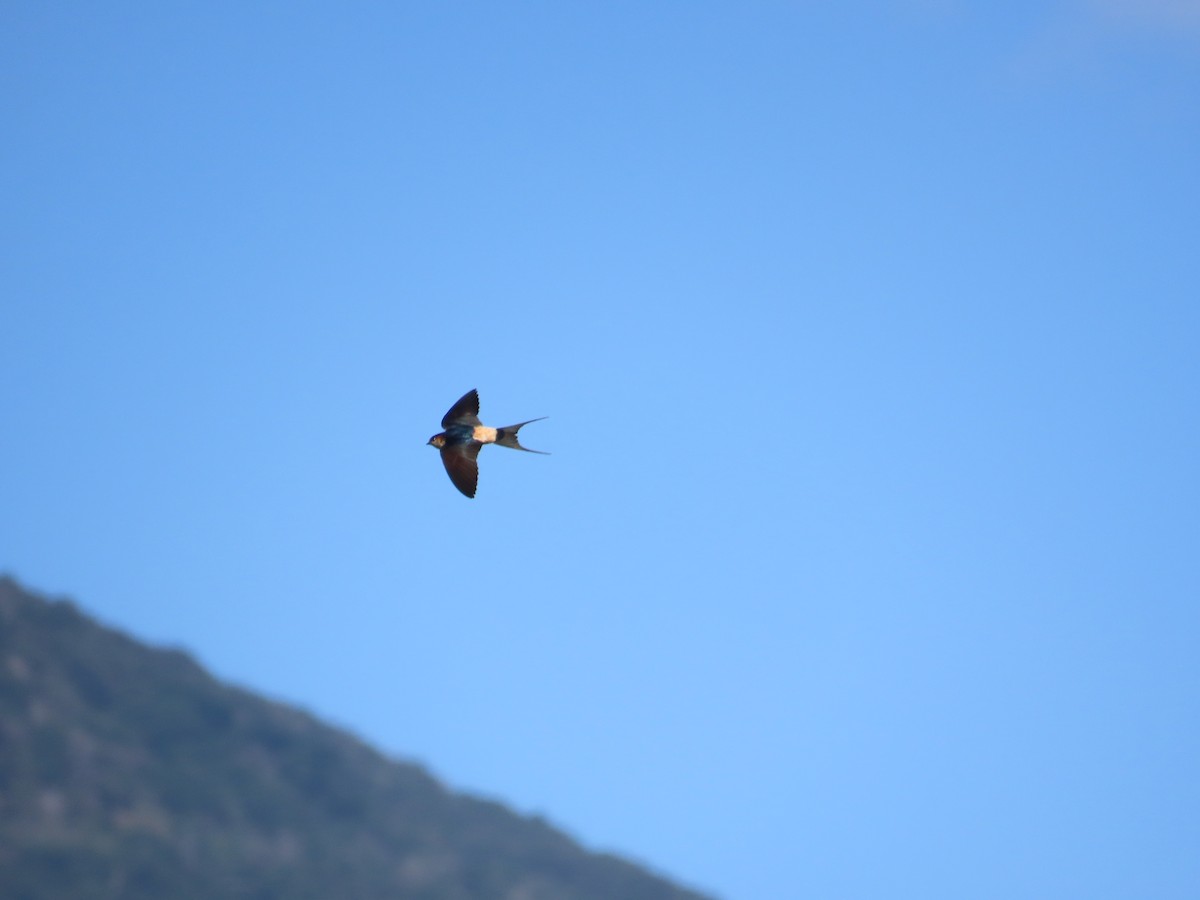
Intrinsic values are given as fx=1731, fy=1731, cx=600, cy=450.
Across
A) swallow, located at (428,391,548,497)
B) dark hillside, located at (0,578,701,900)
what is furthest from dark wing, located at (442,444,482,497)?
dark hillside, located at (0,578,701,900)

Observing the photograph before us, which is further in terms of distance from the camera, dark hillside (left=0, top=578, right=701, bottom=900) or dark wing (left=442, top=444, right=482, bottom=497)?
dark hillside (left=0, top=578, right=701, bottom=900)

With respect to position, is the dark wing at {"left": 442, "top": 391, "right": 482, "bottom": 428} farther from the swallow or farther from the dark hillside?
the dark hillside

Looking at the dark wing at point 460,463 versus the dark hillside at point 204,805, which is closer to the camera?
the dark wing at point 460,463

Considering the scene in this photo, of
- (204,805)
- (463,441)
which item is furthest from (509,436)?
(204,805)

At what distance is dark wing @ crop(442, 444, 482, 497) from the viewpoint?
2359 centimetres

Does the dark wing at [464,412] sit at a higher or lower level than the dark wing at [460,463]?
higher

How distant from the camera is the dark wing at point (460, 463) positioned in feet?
77.4

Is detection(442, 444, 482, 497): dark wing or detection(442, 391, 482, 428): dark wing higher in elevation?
detection(442, 391, 482, 428): dark wing

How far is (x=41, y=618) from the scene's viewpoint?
82.7m

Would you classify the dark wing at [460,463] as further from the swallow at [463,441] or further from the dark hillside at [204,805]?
the dark hillside at [204,805]

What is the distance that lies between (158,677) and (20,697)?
11166mm

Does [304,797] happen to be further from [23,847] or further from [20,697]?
[23,847]

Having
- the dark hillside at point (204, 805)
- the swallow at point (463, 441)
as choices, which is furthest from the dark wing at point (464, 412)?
the dark hillside at point (204, 805)

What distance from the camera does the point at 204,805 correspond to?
248 ft
